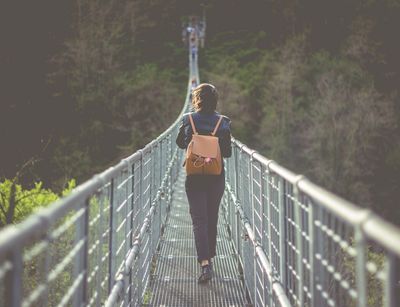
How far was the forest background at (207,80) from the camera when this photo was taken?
1468 inches

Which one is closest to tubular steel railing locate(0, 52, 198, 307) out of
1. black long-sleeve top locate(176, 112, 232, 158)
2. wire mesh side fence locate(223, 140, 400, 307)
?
black long-sleeve top locate(176, 112, 232, 158)

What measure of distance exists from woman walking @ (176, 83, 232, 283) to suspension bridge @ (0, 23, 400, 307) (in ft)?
0.69

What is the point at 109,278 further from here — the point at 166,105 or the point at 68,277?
the point at 166,105

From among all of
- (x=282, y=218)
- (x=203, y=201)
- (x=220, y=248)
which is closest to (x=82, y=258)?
(x=282, y=218)

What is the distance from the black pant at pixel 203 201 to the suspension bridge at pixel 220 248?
0.23 metres

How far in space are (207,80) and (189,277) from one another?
4004 centimetres

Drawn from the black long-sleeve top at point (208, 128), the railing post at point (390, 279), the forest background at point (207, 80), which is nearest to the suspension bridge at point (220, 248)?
the railing post at point (390, 279)

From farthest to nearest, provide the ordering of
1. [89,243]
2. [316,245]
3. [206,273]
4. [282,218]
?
[206,273]
[89,243]
[282,218]
[316,245]

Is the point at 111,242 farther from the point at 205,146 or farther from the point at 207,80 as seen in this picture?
the point at 207,80

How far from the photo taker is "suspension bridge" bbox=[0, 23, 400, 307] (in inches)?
55.4

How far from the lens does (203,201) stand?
14.3ft

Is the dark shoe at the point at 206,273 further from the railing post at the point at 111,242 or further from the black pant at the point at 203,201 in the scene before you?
the railing post at the point at 111,242

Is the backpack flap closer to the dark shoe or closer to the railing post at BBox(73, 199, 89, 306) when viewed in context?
the dark shoe

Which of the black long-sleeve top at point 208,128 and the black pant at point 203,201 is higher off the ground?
the black long-sleeve top at point 208,128
